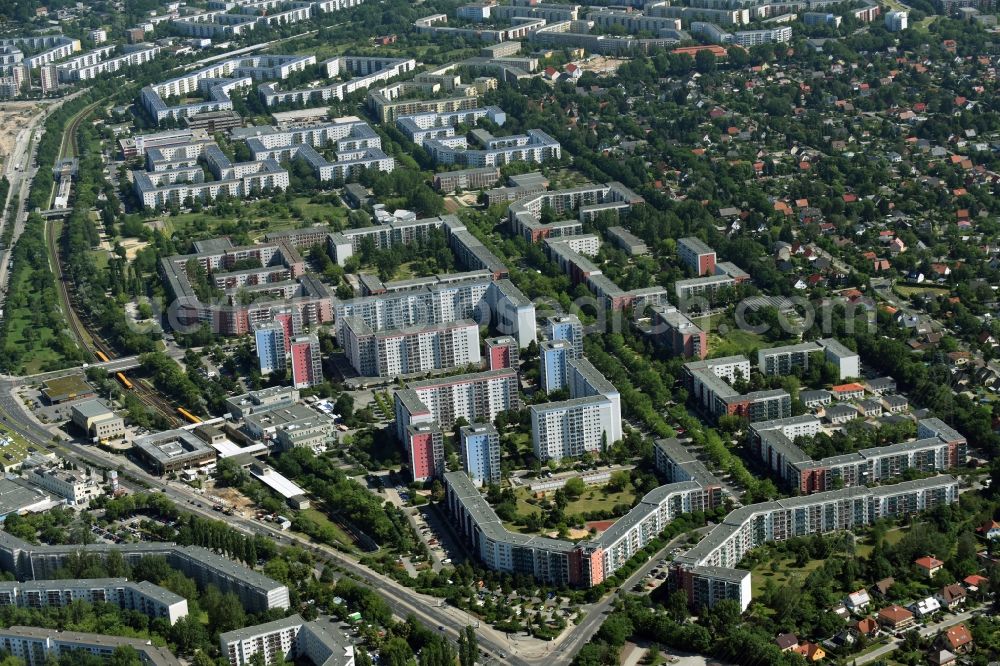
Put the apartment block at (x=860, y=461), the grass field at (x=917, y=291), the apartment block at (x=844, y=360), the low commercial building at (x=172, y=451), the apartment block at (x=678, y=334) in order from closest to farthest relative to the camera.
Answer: the apartment block at (x=860, y=461) → the low commercial building at (x=172, y=451) → the apartment block at (x=844, y=360) → the apartment block at (x=678, y=334) → the grass field at (x=917, y=291)

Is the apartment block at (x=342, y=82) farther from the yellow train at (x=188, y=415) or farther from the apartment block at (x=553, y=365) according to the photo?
the apartment block at (x=553, y=365)

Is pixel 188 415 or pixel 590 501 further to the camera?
pixel 188 415

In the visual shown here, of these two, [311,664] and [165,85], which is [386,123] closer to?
[165,85]

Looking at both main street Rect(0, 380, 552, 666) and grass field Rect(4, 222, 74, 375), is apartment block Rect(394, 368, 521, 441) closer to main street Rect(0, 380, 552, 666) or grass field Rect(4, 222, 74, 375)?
main street Rect(0, 380, 552, 666)

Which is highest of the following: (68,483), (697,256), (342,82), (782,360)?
(342,82)

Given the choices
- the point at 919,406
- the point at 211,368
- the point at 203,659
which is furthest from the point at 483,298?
the point at 203,659

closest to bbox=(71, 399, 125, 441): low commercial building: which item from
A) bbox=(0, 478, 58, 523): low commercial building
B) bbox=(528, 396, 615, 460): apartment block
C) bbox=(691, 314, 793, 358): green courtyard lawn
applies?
bbox=(0, 478, 58, 523): low commercial building

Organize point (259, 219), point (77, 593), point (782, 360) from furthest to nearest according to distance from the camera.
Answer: point (259, 219), point (782, 360), point (77, 593)

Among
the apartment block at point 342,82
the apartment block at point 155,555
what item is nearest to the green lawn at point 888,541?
the apartment block at point 155,555

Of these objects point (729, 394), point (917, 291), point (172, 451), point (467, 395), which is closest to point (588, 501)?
point (467, 395)

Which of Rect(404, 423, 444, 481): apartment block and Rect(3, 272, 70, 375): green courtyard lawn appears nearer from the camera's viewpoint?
Rect(404, 423, 444, 481): apartment block

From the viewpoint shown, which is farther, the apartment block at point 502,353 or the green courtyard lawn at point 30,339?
the green courtyard lawn at point 30,339

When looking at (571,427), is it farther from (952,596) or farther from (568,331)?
(952,596)
